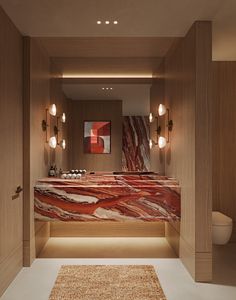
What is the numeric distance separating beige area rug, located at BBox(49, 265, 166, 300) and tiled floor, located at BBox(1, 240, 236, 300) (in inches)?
3.2

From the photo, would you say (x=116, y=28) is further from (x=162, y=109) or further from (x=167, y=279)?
(x=167, y=279)

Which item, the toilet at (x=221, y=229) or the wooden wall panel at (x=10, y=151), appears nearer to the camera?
the wooden wall panel at (x=10, y=151)

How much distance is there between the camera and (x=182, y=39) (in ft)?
12.2

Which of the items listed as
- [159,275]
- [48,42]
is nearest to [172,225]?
[159,275]

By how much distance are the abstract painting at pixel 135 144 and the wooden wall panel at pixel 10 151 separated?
180 centimetres

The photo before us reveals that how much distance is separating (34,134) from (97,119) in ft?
4.56

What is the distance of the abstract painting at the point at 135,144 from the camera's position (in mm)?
4965

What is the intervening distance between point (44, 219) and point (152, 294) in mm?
1457

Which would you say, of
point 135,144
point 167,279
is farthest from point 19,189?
point 135,144

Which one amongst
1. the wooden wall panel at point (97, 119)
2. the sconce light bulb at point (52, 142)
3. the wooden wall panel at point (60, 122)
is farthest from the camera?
the wooden wall panel at point (97, 119)

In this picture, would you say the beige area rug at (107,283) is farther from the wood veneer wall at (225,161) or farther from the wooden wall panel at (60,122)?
the wooden wall panel at (60,122)

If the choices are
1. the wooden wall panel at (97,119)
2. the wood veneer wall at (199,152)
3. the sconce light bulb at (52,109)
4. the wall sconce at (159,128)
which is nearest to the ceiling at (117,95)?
the wooden wall panel at (97,119)

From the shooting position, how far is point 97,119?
5.01 metres

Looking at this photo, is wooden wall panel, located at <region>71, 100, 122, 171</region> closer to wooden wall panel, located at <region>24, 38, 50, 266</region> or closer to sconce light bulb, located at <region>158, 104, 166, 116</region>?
sconce light bulb, located at <region>158, 104, 166, 116</region>
